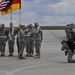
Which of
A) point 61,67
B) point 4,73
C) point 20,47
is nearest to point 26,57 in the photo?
point 20,47

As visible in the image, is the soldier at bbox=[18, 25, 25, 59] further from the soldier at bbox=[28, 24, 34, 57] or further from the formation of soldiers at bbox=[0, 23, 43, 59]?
the soldier at bbox=[28, 24, 34, 57]

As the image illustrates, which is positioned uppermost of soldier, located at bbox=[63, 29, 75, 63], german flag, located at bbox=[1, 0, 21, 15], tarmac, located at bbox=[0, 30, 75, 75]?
german flag, located at bbox=[1, 0, 21, 15]

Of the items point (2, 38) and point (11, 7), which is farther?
point (11, 7)

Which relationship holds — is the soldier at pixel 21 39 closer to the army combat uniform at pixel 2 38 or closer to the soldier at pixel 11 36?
the soldier at pixel 11 36

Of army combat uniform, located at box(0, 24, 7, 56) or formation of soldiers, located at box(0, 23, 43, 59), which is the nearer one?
formation of soldiers, located at box(0, 23, 43, 59)

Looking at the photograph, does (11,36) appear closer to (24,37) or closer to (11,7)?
(24,37)


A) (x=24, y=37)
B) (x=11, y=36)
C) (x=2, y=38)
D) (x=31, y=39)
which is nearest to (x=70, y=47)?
(x=24, y=37)

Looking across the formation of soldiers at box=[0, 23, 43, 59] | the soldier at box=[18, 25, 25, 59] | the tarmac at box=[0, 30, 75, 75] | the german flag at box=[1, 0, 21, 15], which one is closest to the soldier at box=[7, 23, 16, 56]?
the formation of soldiers at box=[0, 23, 43, 59]

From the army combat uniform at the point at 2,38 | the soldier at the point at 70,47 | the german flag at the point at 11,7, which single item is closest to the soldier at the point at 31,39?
the army combat uniform at the point at 2,38

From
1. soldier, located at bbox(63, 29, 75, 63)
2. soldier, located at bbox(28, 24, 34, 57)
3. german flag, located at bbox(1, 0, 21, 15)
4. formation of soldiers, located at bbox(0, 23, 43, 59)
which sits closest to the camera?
soldier, located at bbox(63, 29, 75, 63)

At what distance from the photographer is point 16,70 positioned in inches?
535

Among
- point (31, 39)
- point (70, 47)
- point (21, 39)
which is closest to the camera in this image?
point (70, 47)

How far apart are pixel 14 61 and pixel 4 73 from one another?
341 centimetres

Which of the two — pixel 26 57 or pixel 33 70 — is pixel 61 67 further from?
pixel 26 57
